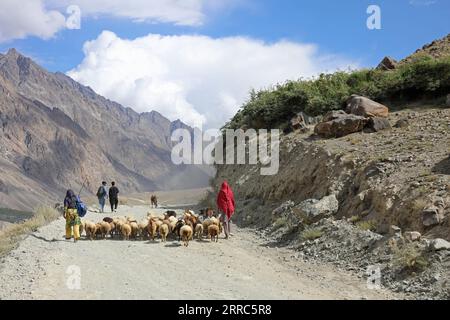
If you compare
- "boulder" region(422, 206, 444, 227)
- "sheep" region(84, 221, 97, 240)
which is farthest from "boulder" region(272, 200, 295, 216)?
"boulder" region(422, 206, 444, 227)

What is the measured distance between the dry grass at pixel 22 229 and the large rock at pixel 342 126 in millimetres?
11879

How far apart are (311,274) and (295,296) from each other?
90.1 inches

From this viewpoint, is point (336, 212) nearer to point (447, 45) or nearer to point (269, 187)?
point (269, 187)

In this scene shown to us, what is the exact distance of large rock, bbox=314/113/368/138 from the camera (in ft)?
68.6

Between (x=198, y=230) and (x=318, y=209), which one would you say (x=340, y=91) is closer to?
(x=318, y=209)

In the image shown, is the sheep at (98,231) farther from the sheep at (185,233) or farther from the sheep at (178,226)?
the sheep at (185,233)

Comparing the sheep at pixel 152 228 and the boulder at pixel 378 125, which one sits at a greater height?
the boulder at pixel 378 125

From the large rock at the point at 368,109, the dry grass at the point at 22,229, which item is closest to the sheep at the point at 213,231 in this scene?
the dry grass at the point at 22,229

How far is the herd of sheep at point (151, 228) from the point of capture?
15898 millimetres

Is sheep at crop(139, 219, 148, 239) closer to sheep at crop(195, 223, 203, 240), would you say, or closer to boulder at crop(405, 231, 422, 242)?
sheep at crop(195, 223, 203, 240)

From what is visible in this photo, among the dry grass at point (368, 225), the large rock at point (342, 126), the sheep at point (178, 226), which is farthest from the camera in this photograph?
the large rock at point (342, 126)

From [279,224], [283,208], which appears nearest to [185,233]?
[279,224]

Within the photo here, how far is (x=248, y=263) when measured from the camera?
12.9 m
